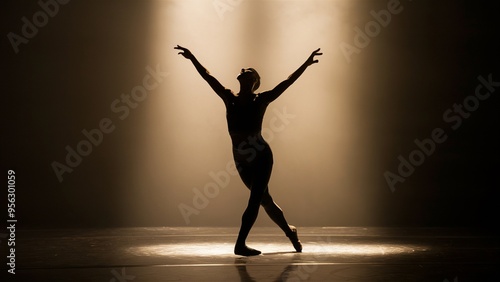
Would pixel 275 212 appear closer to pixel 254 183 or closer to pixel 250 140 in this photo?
pixel 254 183

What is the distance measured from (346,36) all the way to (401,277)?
321 cm

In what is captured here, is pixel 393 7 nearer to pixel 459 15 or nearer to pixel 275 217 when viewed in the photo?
pixel 459 15

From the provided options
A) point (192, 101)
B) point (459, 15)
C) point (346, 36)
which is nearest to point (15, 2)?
point (192, 101)
